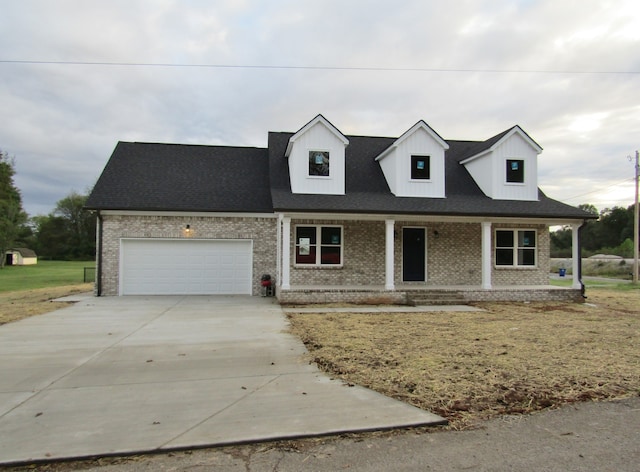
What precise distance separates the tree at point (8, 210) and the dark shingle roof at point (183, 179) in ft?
127

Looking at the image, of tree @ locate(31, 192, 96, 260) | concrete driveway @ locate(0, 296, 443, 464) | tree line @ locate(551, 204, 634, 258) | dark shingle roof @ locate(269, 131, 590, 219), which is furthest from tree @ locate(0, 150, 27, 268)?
tree line @ locate(551, 204, 634, 258)

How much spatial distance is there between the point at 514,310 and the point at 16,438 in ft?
39.7

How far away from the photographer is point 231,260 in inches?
615

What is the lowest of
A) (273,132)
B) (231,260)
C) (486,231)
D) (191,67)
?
(231,260)

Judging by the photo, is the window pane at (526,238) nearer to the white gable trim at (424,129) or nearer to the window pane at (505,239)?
the window pane at (505,239)

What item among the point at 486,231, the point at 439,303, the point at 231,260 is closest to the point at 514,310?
the point at 439,303

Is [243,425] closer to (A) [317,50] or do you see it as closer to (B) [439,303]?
(B) [439,303]

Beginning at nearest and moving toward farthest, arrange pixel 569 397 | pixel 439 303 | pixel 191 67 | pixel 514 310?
pixel 569 397
pixel 514 310
pixel 439 303
pixel 191 67

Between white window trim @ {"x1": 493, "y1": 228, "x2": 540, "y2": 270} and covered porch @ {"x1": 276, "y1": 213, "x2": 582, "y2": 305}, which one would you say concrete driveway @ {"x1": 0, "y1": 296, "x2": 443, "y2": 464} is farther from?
white window trim @ {"x1": 493, "y1": 228, "x2": 540, "y2": 270}

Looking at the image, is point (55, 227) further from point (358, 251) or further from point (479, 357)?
point (479, 357)

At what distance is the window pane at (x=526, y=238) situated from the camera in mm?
16297

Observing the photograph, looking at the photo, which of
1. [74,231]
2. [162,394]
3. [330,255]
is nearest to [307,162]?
[330,255]

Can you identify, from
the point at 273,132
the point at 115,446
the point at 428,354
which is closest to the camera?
the point at 115,446

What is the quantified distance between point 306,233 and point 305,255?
0.80m
